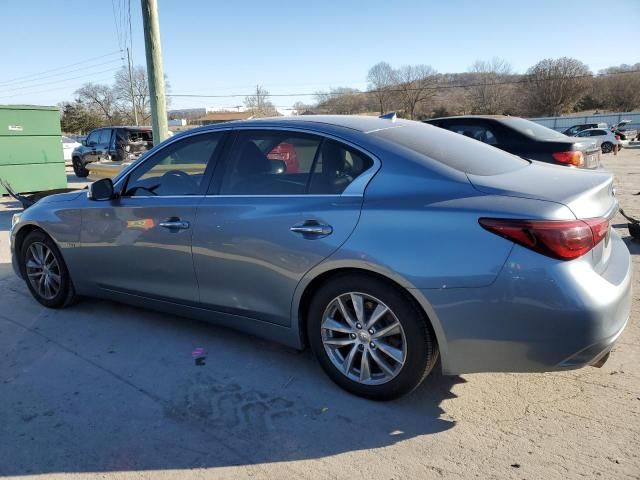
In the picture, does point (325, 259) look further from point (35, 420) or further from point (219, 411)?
point (35, 420)

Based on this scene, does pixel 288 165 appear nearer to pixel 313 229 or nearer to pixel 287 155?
pixel 287 155

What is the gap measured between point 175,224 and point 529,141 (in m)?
5.61

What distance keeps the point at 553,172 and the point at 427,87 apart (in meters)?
79.6

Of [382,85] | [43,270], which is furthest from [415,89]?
[43,270]

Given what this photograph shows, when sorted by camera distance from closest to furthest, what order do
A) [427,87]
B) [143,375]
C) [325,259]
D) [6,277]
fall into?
[325,259], [143,375], [6,277], [427,87]

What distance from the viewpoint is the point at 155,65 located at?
25.4 feet

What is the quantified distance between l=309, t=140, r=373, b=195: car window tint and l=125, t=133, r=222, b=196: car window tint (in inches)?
35.2

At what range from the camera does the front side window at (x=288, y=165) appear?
2.96 m

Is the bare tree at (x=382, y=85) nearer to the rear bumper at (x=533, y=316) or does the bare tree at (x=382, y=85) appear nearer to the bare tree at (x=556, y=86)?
the bare tree at (x=556, y=86)

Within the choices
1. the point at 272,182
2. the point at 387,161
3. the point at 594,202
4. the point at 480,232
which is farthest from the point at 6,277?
the point at 594,202

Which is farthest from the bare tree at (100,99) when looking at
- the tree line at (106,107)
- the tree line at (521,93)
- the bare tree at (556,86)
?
the bare tree at (556,86)

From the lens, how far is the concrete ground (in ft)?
7.89

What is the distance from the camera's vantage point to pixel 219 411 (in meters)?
2.87

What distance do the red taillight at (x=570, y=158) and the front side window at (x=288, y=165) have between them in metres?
5.02
